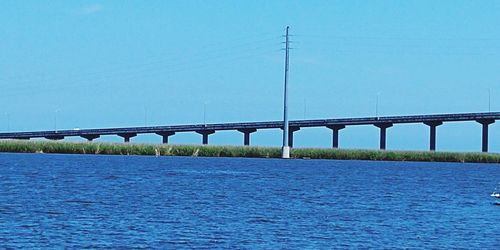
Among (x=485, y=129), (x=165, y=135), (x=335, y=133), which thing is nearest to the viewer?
(x=485, y=129)

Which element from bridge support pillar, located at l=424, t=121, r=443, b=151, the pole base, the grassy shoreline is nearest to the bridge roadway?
bridge support pillar, located at l=424, t=121, r=443, b=151

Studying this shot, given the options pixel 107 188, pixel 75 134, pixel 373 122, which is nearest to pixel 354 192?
pixel 107 188

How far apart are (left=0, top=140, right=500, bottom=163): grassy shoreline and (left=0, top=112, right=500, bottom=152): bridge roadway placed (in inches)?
439

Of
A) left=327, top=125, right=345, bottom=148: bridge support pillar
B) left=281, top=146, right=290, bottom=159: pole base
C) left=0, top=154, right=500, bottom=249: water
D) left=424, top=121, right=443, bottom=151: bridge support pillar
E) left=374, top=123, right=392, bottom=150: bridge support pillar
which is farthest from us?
left=327, top=125, right=345, bottom=148: bridge support pillar

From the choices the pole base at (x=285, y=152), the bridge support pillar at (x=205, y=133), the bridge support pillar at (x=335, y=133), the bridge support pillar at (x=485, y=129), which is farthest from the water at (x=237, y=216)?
the bridge support pillar at (x=205, y=133)

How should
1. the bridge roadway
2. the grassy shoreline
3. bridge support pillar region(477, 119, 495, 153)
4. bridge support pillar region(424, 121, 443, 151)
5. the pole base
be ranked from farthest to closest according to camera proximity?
bridge support pillar region(424, 121, 443, 151) → the bridge roadway → bridge support pillar region(477, 119, 495, 153) → the grassy shoreline → the pole base

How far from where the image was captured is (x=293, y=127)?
6934 inches

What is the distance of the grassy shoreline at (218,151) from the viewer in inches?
5408

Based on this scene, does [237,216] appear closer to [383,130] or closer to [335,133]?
[383,130]

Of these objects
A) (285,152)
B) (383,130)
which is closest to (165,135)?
(383,130)

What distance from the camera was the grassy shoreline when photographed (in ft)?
451

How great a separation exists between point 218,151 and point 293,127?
33.1 metres

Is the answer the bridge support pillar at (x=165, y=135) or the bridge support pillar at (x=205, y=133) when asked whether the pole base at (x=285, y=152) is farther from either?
the bridge support pillar at (x=165, y=135)

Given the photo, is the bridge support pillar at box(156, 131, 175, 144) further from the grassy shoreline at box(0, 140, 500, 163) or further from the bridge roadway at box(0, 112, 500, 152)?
the grassy shoreline at box(0, 140, 500, 163)
